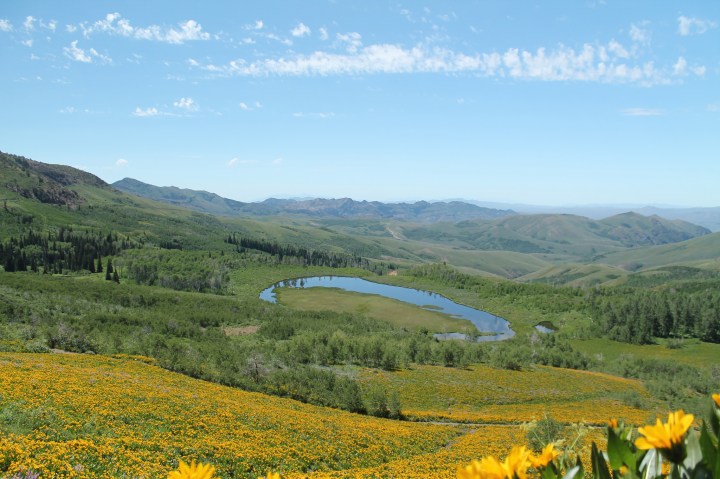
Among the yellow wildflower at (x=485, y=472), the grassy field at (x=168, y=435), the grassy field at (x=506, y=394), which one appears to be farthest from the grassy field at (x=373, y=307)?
the yellow wildflower at (x=485, y=472)

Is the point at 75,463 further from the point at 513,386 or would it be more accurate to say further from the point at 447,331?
the point at 447,331

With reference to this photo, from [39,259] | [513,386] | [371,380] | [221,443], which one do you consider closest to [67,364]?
[221,443]

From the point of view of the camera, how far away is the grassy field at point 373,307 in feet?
468

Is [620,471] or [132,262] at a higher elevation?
[620,471]

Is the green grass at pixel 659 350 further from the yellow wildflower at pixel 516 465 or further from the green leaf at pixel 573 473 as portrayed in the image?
the yellow wildflower at pixel 516 465

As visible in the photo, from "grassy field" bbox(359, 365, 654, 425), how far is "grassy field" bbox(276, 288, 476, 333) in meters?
56.7

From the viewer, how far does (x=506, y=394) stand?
6388 cm

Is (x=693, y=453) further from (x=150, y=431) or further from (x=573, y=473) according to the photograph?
(x=150, y=431)

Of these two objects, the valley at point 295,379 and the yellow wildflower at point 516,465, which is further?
the valley at point 295,379

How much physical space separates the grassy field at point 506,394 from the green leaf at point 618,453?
46.7 metres

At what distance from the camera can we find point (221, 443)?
19.7 metres

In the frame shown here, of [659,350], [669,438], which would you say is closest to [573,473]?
[669,438]

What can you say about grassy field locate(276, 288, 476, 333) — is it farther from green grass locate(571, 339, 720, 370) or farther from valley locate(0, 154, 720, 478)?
green grass locate(571, 339, 720, 370)

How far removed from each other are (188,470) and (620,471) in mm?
3515
